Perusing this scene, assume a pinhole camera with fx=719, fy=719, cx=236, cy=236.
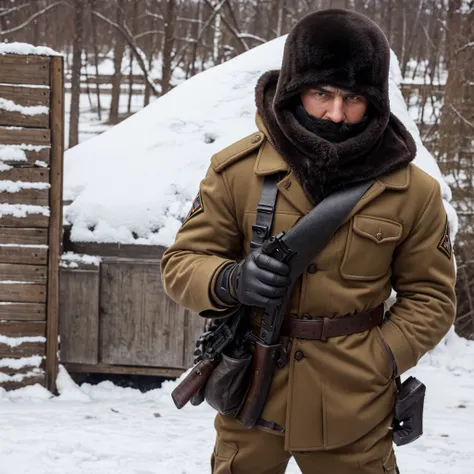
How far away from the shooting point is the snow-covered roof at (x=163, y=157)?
598 centimetres

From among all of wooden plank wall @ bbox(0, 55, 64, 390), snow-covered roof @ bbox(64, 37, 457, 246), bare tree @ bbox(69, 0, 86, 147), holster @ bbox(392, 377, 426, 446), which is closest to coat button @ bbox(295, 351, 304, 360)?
holster @ bbox(392, 377, 426, 446)

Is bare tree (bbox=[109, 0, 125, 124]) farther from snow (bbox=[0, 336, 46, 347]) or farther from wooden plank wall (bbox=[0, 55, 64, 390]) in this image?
snow (bbox=[0, 336, 46, 347])

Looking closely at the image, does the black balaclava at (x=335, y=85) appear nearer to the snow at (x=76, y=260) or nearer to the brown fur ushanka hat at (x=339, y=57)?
the brown fur ushanka hat at (x=339, y=57)

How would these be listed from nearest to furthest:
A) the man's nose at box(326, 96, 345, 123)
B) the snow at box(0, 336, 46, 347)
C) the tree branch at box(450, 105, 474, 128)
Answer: the man's nose at box(326, 96, 345, 123)
the snow at box(0, 336, 46, 347)
the tree branch at box(450, 105, 474, 128)

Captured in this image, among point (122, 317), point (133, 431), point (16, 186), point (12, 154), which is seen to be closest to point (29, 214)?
point (16, 186)

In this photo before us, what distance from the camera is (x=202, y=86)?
22.8ft

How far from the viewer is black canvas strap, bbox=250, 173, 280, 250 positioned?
2.18m

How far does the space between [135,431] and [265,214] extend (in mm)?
3077

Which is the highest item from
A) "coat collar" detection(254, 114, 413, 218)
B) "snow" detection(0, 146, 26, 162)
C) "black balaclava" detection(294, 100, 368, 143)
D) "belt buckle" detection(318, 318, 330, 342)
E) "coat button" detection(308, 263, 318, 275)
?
"black balaclava" detection(294, 100, 368, 143)

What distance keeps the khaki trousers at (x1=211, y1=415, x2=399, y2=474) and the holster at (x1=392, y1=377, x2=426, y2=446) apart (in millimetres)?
42

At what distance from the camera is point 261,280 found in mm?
2045

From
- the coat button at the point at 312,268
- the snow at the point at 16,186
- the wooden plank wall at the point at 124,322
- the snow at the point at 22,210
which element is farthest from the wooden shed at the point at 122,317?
the coat button at the point at 312,268

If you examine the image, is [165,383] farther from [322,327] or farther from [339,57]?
[339,57]

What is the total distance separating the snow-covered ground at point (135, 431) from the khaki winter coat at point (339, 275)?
6.56 feet
